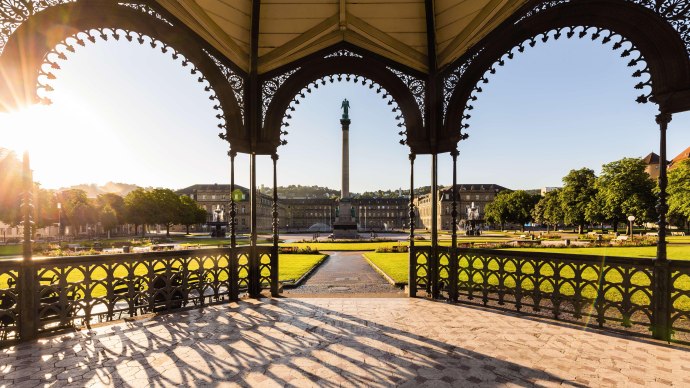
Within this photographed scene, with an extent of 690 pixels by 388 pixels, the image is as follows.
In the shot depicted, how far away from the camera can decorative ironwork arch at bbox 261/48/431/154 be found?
7809 mm

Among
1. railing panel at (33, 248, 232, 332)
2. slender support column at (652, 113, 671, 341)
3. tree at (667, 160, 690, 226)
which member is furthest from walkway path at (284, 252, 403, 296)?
tree at (667, 160, 690, 226)

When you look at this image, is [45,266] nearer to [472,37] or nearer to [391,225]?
[472,37]

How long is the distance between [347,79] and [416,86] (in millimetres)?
1698

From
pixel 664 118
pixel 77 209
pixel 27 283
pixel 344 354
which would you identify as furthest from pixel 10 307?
pixel 77 209

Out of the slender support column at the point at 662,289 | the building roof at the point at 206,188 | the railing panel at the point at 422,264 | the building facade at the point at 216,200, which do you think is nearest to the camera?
the slender support column at the point at 662,289

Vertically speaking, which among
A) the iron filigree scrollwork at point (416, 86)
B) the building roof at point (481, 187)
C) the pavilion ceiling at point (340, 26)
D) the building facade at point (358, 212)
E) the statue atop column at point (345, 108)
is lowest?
the building facade at point (358, 212)

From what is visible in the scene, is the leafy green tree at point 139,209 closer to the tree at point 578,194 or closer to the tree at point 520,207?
the tree at point 578,194

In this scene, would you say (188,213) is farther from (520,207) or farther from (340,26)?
(520,207)

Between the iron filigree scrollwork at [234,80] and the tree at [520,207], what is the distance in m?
70.5

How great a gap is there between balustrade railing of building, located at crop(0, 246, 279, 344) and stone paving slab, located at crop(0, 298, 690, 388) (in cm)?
42

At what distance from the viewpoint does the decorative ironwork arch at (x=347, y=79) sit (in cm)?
781

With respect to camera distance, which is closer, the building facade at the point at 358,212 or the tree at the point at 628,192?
A: the tree at the point at 628,192

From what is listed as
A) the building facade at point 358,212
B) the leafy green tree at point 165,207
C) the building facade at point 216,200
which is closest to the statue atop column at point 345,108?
the leafy green tree at point 165,207

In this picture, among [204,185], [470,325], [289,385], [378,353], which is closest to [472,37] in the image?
[470,325]
